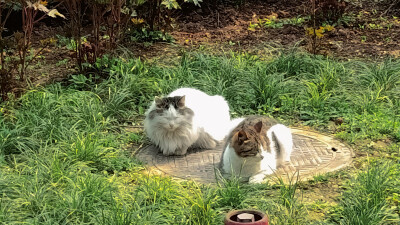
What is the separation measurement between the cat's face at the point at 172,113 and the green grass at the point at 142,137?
547 mm

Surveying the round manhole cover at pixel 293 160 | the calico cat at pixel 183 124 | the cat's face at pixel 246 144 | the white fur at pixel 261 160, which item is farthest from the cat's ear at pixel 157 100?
the cat's face at pixel 246 144

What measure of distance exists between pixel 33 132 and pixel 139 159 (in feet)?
4.04

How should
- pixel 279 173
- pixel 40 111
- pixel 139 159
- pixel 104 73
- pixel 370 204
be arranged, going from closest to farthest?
1. pixel 370 204
2. pixel 279 173
3. pixel 139 159
4. pixel 40 111
5. pixel 104 73

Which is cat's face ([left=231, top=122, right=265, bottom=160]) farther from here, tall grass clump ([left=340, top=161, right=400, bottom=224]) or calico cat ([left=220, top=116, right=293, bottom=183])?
tall grass clump ([left=340, top=161, right=400, bottom=224])

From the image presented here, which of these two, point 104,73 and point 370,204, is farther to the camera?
point 104,73

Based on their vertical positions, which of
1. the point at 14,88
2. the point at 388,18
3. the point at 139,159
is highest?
the point at 388,18

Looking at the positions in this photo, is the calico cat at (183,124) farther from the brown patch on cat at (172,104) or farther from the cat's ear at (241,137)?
the cat's ear at (241,137)

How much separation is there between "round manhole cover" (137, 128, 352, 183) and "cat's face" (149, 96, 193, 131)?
0.39 metres

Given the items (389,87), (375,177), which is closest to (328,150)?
(375,177)

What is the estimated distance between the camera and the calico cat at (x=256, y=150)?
5871 mm

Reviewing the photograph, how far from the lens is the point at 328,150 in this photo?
6.88 m

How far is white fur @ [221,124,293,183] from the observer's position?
5930mm

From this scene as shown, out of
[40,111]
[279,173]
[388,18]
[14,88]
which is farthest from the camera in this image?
[388,18]

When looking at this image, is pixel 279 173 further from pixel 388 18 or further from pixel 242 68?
pixel 388 18
